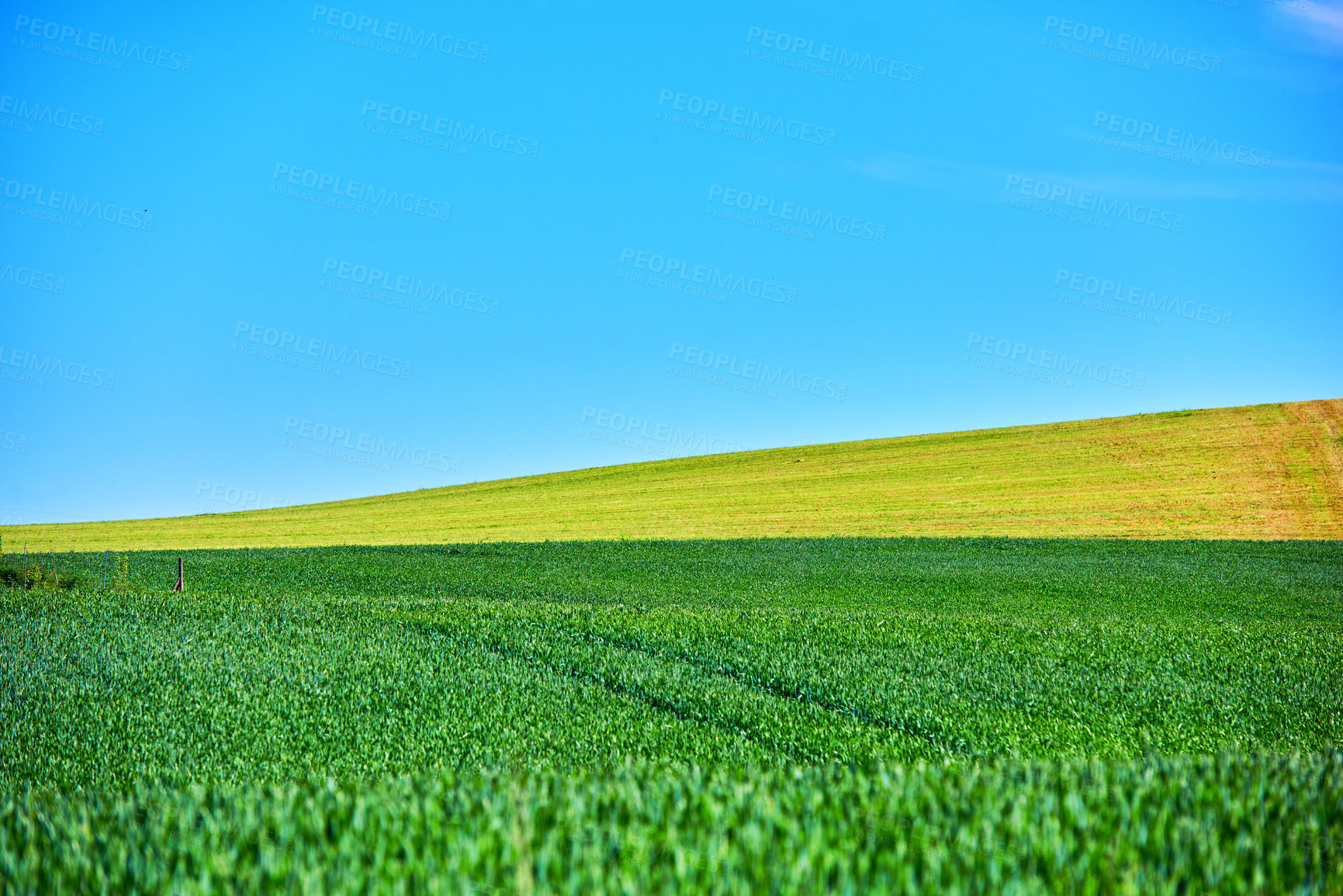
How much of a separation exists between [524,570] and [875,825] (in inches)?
1066

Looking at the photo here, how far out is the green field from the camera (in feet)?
8.96

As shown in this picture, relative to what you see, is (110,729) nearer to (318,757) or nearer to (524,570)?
(318,757)

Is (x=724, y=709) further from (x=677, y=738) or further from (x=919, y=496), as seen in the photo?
(x=919, y=496)

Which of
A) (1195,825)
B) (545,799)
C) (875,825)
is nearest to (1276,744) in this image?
(1195,825)

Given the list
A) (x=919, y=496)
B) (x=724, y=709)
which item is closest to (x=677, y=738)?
(x=724, y=709)

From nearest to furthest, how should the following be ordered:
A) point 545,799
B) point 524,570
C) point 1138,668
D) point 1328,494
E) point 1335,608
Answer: point 545,799 < point 1138,668 < point 1335,608 < point 524,570 < point 1328,494

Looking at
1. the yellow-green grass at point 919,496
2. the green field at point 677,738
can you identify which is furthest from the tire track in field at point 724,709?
the yellow-green grass at point 919,496

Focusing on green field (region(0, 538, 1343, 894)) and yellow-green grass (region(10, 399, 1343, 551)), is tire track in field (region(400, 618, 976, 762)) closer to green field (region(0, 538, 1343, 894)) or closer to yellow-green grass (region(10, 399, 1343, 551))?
green field (region(0, 538, 1343, 894))

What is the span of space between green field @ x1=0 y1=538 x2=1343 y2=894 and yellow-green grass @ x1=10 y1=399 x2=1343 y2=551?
1781 cm

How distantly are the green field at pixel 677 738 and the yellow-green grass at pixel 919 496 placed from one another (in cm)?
1781

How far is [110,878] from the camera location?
266 centimetres

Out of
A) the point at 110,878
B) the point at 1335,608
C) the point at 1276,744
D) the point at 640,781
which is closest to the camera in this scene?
the point at 110,878

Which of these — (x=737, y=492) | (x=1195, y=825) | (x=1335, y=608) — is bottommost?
(x=1335, y=608)

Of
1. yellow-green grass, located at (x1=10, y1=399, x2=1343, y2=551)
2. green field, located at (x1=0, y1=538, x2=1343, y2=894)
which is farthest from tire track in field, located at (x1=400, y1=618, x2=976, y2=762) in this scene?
yellow-green grass, located at (x1=10, y1=399, x2=1343, y2=551)
